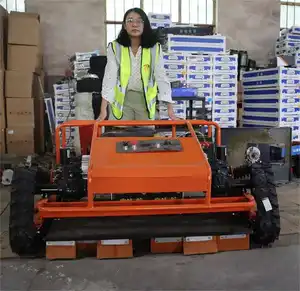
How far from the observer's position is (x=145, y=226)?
7.90 feet

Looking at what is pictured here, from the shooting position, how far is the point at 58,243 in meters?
2.38

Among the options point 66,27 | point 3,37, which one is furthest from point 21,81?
point 66,27

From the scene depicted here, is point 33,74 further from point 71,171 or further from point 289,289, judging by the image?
point 289,289

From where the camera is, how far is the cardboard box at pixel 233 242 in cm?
250

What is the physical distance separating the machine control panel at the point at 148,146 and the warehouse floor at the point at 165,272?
645 millimetres

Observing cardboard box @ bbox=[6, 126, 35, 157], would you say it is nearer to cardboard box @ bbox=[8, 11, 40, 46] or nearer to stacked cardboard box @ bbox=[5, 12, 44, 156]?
stacked cardboard box @ bbox=[5, 12, 44, 156]

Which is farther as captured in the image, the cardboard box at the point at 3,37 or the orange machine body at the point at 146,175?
the cardboard box at the point at 3,37

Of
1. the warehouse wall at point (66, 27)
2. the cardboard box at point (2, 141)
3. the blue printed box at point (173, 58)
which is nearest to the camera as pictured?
the blue printed box at point (173, 58)

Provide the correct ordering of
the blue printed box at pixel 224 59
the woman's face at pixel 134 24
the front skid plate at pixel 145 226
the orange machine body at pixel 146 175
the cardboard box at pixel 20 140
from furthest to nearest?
the cardboard box at pixel 20 140 < the blue printed box at pixel 224 59 < the woman's face at pixel 134 24 < the front skid plate at pixel 145 226 < the orange machine body at pixel 146 175

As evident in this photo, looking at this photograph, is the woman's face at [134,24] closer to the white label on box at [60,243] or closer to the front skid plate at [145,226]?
the front skid plate at [145,226]

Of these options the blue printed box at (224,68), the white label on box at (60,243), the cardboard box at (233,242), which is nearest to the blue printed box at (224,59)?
the blue printed box at (224,68)

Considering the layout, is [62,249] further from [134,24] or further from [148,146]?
[134,24]

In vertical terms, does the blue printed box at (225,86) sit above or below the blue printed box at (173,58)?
below

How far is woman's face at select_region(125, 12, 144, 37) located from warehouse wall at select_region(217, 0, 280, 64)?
7.06 m
